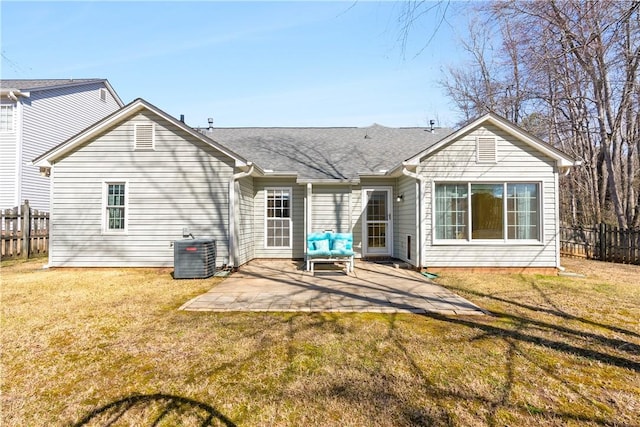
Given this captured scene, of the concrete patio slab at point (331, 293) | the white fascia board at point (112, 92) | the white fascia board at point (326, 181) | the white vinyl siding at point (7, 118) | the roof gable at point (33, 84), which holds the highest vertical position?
the white fascia board at point (112, 92)

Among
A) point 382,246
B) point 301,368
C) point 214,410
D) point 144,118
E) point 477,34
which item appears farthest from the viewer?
point 477,34

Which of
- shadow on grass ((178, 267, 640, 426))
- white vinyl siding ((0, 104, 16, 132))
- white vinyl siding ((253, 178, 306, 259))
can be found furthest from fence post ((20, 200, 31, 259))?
shadow on grass ((178, 267, 640, 426))

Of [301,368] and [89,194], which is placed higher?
[89,194]

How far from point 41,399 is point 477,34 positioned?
2369cm

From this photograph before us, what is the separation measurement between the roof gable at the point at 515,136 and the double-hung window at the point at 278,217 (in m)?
4.39

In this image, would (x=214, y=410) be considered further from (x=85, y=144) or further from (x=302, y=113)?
(x=302, y=113)

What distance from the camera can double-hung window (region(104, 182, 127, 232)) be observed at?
869 cm

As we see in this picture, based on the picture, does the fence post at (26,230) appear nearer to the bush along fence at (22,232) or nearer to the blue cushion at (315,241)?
the bush along fence at (22,232)

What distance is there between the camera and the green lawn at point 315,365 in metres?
2.48

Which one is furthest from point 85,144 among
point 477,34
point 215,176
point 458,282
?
point 477,34

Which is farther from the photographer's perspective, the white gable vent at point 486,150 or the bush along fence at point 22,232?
the bush along fence at point 22,232

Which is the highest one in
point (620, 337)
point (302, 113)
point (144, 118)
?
point (302, 113)

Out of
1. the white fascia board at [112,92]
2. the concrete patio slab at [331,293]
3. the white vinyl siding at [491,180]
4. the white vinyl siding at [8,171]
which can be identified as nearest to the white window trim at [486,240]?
the white vinyl siding at [491,180]

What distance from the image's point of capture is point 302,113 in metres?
19.3
